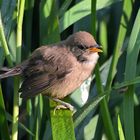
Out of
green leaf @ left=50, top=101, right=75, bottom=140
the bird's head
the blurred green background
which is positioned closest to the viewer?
green leaf @ left=50, top=101, right=75, bottom=140

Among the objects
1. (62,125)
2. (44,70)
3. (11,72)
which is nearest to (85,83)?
(44,70)

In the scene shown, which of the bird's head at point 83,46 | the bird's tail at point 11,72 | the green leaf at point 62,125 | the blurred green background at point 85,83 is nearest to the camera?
the green leaf at point 62,125

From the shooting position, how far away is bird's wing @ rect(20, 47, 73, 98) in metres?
2.05

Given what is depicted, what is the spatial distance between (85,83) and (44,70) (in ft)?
1.01

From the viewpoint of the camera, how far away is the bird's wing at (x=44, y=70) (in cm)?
205

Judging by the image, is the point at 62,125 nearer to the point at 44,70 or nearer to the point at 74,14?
the point at 44,70

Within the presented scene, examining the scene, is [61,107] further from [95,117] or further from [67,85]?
[95,117]

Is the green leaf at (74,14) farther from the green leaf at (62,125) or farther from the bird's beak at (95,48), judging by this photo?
the green leaf at (62,125)

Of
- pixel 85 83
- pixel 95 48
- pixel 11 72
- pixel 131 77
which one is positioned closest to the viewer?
pixel 131 77

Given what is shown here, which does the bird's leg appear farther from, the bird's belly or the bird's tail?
the bird's tail

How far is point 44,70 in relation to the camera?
209 cm

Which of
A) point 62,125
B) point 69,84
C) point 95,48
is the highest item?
point 95,48

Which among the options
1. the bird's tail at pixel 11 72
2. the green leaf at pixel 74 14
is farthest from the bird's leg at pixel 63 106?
the green leaf at pixel 74 14

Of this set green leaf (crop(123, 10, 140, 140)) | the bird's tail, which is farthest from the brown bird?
green leaf (crop(123, 10, 140, 140))
